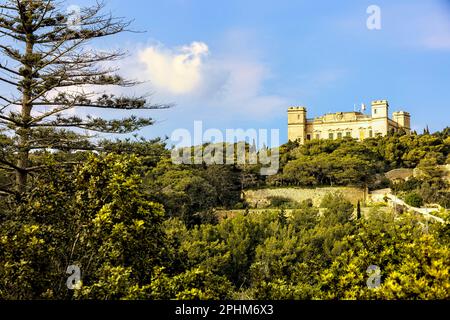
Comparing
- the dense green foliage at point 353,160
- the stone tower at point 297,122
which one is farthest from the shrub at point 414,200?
the stone tower at point 297,122

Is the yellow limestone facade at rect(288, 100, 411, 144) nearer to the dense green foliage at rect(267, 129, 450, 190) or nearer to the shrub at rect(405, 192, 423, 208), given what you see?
the dense green foliage at rect(267, 129, 450, 190)

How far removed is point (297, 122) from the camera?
5500 cm

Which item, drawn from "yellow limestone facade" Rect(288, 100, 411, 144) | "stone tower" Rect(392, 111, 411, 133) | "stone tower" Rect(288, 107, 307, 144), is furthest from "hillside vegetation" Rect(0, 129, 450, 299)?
"stone tower" Rect(392, 111, 411, 133)

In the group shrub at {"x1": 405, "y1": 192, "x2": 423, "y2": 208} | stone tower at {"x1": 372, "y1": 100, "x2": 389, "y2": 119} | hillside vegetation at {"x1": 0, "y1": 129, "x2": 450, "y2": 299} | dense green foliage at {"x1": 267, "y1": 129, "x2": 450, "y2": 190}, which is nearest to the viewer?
hillside vegetation at {"x1": 0, "y1": 129, "x2": 450, "y2": 299}

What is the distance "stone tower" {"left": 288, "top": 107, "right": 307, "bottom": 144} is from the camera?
54781 millimetres

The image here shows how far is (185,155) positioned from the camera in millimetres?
31828

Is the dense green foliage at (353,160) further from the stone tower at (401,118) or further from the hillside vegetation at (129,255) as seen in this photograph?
the hillside vegetation at (129,255)

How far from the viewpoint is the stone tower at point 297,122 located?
180 ft

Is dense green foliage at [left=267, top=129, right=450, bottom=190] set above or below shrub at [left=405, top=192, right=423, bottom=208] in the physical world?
above

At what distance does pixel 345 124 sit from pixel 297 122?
4.44 metres

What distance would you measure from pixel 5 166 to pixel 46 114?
1.17 m

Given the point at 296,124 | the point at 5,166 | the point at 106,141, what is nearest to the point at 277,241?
the point at 106,141

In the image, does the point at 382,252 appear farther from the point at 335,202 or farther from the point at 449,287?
the point at 335,202
